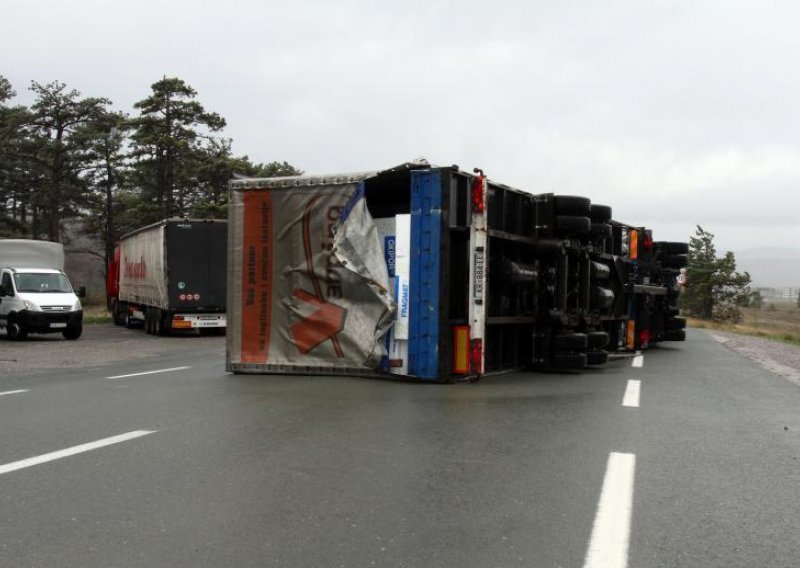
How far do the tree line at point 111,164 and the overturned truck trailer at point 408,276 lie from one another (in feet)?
116

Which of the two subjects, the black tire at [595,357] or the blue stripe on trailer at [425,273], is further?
the black tire at [595,357]

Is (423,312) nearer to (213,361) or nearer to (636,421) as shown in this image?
(636,421)

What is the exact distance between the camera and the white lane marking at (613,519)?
3.48 metres

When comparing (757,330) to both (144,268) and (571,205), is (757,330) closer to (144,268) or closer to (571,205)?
(144,268)

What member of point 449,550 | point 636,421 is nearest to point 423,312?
point 636,421

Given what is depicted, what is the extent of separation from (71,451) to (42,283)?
17854 mm

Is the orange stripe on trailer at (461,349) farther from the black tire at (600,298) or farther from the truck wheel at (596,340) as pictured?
the black tire at (600,298)

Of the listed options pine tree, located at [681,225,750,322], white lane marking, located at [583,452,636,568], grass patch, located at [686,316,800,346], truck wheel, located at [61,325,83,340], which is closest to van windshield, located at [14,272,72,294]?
truck wheel, located at [61,325,83,340]

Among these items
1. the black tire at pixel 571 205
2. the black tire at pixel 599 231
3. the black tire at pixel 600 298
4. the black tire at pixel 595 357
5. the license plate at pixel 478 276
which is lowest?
the black tire at pixel 595 357

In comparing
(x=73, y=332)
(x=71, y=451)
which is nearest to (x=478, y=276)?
(x=71, y=451)

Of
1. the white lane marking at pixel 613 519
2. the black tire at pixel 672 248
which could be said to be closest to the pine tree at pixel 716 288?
the black tire at pixel 672 248

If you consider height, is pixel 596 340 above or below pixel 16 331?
above

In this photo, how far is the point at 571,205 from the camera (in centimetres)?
1158

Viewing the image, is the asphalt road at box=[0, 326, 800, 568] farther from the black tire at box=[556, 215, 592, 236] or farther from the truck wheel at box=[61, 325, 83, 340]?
the truck wheel at box=[61, 325, 83, 340]
